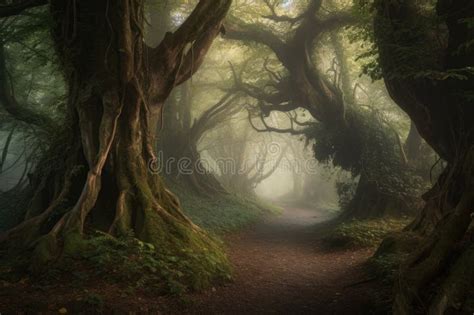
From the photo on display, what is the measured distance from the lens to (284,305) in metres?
5.64

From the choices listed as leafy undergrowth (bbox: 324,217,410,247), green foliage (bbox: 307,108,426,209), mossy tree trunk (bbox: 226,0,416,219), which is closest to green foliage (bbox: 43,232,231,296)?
leafy undergrowth (bbox: 324,217,410,247)

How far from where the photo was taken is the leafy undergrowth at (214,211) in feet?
40.7

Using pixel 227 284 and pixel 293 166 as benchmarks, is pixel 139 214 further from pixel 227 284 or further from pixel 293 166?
pixel 293 166

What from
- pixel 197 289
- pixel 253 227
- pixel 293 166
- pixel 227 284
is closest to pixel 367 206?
pixel 253 227

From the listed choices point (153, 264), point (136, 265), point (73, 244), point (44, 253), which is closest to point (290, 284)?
point (153, 264)

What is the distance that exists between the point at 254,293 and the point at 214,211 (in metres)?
8.45

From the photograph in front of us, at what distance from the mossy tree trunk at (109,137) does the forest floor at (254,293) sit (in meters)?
1.32

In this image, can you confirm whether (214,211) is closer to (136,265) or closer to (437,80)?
(136,265)

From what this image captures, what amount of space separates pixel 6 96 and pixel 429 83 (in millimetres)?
12275

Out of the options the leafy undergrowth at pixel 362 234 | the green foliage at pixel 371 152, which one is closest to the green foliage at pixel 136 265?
the leafy undergrowth at pixel 362 234

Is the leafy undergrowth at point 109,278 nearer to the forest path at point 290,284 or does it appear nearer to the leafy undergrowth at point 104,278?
the leafy undergrowth at point 104,278

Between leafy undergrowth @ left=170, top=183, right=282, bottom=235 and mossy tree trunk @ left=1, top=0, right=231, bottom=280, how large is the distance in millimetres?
4587

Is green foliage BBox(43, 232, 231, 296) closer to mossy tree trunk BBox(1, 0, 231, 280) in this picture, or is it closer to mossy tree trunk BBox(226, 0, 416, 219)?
mossy tree trunk BBox(1, 0, 231, 280)

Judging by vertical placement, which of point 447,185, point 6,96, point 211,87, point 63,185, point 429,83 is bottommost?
point 63,185
